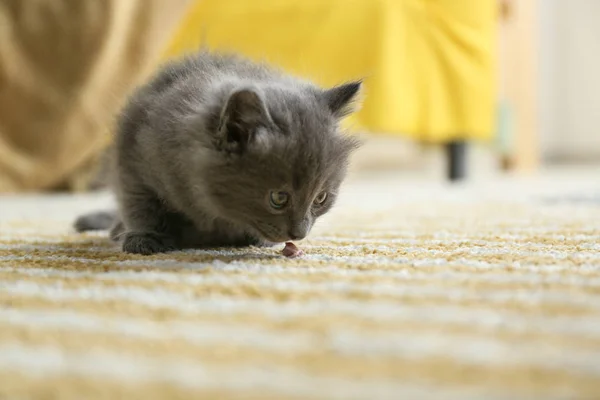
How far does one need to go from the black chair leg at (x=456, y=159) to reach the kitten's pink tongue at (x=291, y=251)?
1.99 meters

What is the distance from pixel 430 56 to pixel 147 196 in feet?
5.63

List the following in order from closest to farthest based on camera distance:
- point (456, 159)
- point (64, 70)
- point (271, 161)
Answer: point (271, 161), point (64, 70), point (456, 159)

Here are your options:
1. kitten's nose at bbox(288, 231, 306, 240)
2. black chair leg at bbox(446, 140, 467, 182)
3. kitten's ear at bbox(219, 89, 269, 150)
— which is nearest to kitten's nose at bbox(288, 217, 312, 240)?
kitten's nose at bbox(288, 231, 306, 240)

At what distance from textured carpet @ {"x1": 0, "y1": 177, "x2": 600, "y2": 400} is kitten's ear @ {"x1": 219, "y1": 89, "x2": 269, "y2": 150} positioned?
0.19 meters

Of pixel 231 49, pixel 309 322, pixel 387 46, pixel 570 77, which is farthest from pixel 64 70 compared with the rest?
pixel 570 77

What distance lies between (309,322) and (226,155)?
0.44 m

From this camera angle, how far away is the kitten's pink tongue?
3.44 feet

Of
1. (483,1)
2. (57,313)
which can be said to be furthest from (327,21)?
(57,313)

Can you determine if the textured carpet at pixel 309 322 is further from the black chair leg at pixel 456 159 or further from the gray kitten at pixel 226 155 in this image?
the black chair leg at pixel 456 159

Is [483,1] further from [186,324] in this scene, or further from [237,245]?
[186,324]

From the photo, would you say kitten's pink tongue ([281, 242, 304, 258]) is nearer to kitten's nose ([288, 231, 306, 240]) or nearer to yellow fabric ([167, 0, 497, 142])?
kitten's nose ([288, 231, 306, 240])

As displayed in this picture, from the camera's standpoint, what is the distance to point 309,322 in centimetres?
64

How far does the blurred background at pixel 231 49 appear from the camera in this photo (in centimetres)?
220

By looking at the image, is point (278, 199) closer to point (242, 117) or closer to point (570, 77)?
point (242, 117)
